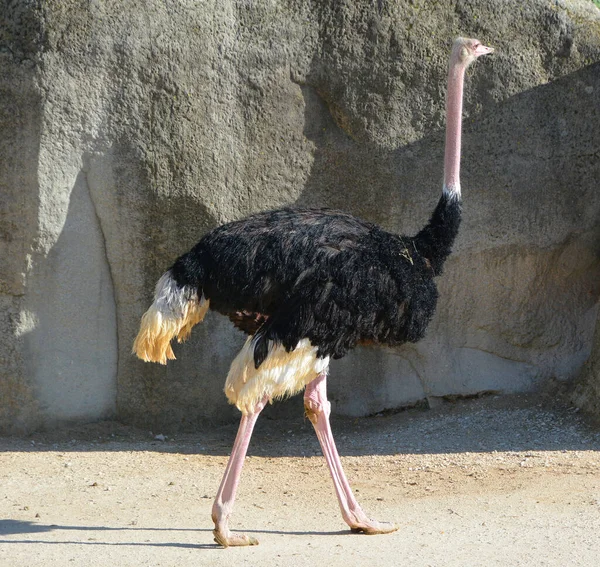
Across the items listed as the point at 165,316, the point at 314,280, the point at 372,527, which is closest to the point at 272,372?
the point at 314,280

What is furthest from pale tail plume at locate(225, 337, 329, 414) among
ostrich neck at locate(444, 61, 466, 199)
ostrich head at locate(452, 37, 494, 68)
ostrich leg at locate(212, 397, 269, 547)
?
ostrich head at locate(452, 37, 494, 68)

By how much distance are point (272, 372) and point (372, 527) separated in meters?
1.02

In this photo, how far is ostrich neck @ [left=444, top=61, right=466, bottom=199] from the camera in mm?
5669

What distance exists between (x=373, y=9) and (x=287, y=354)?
3.38m

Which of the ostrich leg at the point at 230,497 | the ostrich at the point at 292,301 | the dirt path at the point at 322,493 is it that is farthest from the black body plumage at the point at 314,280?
the dirt path at the point at 322,493

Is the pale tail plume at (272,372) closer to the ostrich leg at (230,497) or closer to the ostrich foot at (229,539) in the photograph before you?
the ostrich leg at (230,497)

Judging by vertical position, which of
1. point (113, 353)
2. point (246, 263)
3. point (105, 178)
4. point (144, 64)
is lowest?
point (113, 353)

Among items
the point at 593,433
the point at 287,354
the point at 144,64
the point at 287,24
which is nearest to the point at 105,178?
Result: the point at 144,64

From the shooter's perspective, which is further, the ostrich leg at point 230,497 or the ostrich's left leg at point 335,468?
the ostrich's left leg at point 335,468

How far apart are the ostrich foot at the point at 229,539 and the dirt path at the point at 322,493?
6 centimetres

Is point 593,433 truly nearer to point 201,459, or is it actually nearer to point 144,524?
point 201,459

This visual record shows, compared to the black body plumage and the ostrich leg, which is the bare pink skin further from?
the ostrich leg

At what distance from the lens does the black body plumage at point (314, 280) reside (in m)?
5.01

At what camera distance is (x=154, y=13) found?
7.03 meters
